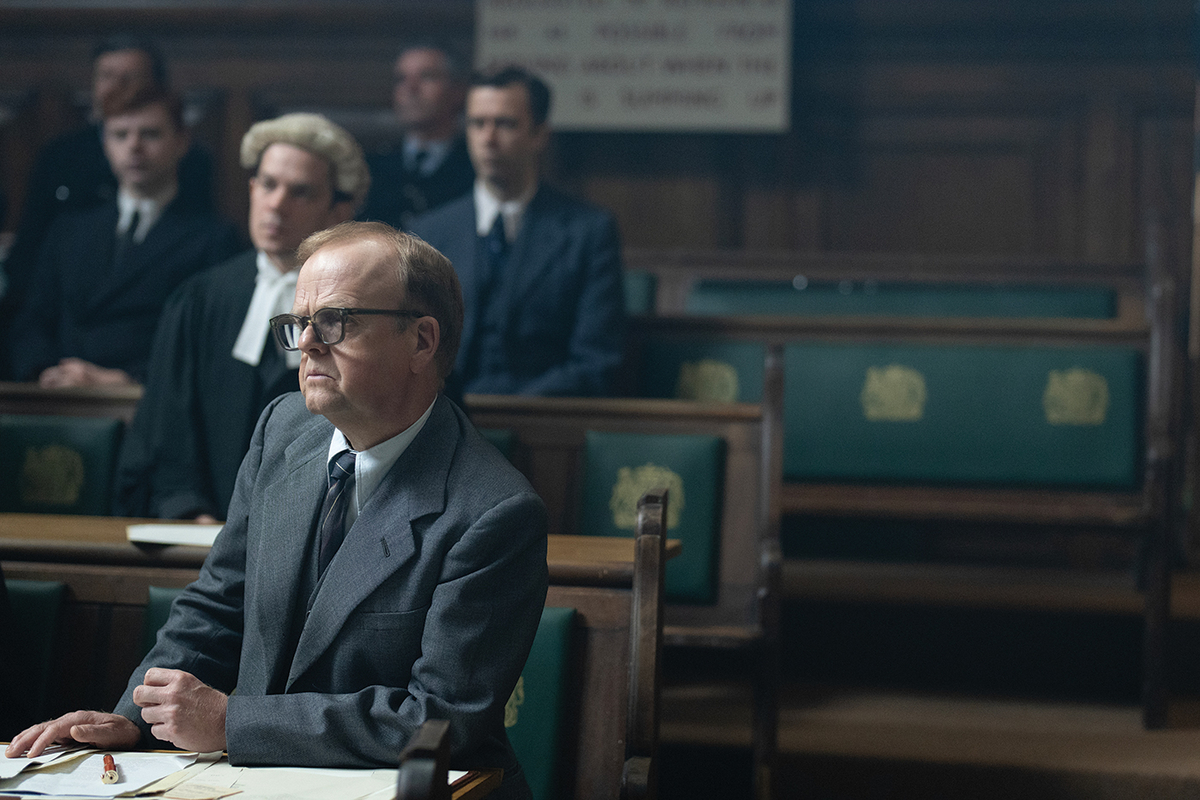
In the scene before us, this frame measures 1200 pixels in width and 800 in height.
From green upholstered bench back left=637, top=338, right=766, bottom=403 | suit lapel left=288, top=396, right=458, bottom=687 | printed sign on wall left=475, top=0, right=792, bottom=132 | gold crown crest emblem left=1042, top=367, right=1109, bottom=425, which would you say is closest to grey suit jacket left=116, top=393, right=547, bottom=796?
suit lapel left=288, top=396, right=458, bottom=687

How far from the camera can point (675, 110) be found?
4.50m

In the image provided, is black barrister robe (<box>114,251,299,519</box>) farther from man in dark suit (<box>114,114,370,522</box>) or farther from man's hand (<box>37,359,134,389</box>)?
man's hand (<box>37,359,134,389</box>)

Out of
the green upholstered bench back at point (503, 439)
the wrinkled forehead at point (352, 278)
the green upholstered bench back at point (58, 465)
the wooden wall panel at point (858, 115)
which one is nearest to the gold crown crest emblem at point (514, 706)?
the wrinkled forehead at point (352, 278)

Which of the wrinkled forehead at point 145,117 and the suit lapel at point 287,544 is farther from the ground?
the wrinkled forehead at point 145,117

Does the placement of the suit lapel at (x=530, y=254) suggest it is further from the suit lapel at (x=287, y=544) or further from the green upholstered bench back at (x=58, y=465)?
the suit lapel at (x=287, y=544)

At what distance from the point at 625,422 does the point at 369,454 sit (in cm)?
111

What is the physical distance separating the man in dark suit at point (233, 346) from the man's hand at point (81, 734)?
93 centimetres

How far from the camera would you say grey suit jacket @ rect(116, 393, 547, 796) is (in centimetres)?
115

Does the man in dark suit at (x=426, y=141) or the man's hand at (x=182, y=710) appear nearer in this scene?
the man's hand at (x=182, y=710)

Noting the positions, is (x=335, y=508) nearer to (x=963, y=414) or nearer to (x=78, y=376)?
(x=78, y=376)

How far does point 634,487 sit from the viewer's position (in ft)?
7.48

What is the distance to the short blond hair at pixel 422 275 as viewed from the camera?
4.25 feet

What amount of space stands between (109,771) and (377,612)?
0.97ft

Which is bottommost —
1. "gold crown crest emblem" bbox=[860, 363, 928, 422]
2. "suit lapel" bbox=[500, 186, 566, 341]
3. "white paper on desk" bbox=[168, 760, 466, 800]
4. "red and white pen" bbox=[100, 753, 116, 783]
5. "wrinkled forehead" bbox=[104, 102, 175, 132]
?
"white paper on desk" bbox=[168, 760, 466, 800]
